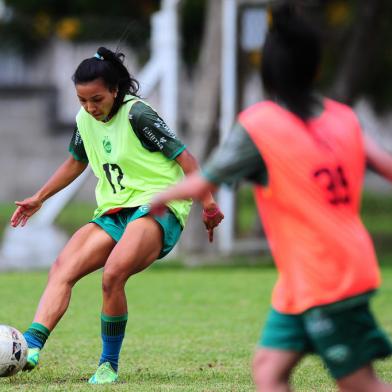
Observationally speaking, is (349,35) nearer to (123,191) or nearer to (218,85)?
(218,85)

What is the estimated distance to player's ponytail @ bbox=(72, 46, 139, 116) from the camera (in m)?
6.23

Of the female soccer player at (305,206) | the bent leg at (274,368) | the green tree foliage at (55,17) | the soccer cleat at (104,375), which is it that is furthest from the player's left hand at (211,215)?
the green tree foliage at (55,17)

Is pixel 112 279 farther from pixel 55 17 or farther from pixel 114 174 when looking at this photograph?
pixel 55 17

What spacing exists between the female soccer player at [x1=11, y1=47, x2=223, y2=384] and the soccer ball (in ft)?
0.27

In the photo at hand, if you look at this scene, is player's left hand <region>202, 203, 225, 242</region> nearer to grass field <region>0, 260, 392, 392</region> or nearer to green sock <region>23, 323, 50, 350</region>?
grass field <region>0, 260, 392, 392</region>

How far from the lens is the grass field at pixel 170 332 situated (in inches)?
258

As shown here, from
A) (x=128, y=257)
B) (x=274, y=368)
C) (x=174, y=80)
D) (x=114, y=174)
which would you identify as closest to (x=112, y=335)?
(x=128, y=257)

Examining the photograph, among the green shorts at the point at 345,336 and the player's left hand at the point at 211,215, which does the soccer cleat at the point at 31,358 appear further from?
the green shorts at the point at 345,336

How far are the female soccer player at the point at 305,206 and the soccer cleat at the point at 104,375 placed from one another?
2.36m

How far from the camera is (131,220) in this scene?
644cm

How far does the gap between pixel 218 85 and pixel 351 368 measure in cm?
1374

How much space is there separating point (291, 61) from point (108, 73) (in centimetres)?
226

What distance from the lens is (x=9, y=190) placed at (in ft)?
81.0

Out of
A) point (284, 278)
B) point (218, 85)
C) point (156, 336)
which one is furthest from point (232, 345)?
point (218, 85)
